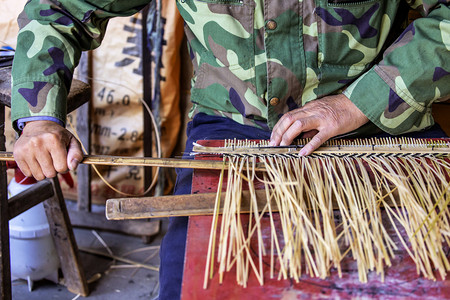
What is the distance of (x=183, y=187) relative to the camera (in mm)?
1191

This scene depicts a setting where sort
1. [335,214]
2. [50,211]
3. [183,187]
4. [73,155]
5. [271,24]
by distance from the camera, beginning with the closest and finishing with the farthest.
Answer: [335,214]
[73,155]
[183,187]
[271,24]
[50,211]

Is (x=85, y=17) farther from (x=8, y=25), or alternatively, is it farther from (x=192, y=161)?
(x=8, y=25)

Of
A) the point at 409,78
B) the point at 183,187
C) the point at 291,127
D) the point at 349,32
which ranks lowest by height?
the point at 183,187

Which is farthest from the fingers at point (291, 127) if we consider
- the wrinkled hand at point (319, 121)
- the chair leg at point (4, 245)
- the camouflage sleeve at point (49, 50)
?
→ the chair leg at point (4, 245)

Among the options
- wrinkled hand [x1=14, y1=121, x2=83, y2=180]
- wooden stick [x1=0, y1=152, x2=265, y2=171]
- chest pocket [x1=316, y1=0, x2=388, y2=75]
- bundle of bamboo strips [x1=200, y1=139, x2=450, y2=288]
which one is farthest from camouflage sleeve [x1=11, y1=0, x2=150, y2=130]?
chest pocket [x1=316, y1=0, x2=388, y2=75]

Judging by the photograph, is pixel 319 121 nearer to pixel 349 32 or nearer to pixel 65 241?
pixel 349 32

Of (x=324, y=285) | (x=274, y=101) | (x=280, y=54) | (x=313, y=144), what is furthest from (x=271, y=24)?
(x=324, y=285)

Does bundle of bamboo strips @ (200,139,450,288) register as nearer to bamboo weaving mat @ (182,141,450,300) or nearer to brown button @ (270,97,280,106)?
bamboo weaving mat @ (182,141,450,300)

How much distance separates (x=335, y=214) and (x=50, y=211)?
130 centimetres

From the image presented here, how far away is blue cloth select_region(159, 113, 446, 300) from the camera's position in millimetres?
999

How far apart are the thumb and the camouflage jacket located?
0.12 metres

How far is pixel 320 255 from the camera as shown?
81cm

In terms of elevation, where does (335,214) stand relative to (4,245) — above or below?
above

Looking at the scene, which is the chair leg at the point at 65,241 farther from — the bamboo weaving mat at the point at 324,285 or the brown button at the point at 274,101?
the bamboo weaving mat at the point at 324,285
